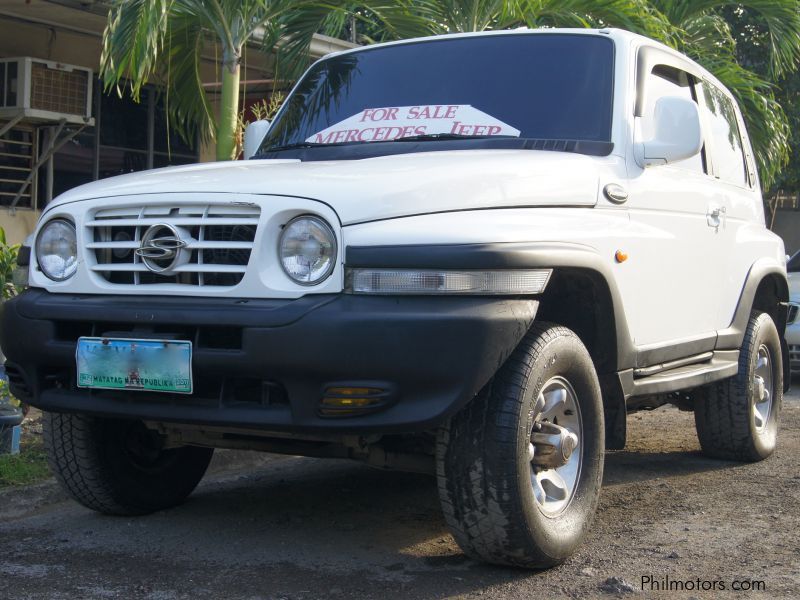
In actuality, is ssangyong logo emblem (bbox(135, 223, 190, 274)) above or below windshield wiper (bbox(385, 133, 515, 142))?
below

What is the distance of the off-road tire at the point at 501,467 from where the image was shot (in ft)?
10.9

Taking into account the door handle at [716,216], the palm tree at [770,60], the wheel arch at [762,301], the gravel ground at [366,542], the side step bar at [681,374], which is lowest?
the gravel ground at [366,542]

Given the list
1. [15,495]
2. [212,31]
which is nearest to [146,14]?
[212,31]

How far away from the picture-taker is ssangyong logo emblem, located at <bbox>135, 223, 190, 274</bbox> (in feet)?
11.3

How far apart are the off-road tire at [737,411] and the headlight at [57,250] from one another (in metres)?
3.31

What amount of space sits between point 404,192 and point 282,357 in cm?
65

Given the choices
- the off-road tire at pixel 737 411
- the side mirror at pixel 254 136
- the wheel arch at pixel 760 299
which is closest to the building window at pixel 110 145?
the side mirror at pixel 254 136

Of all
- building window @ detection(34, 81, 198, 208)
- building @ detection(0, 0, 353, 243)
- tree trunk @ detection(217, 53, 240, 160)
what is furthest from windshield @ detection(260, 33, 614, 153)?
building window @ detection(34, 81, 198, 208)

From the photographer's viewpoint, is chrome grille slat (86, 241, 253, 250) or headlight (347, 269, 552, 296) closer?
headlight (347, 269, 552, 296)

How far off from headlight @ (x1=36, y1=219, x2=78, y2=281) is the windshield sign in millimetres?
1289

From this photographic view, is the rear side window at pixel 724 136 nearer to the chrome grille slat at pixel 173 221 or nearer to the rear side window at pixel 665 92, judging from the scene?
the rear side window at pixel 665 92

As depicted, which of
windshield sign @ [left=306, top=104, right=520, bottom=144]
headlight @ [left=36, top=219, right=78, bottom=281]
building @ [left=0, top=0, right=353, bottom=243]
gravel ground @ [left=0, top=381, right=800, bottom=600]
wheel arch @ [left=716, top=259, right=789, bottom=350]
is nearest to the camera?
gravel ground @ [left=0, top=381, right=800, bottom=600]

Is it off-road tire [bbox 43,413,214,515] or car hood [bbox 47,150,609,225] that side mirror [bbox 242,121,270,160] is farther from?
off-road tire [bbox 43,413,214,515]

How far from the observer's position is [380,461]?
3.71 metres
